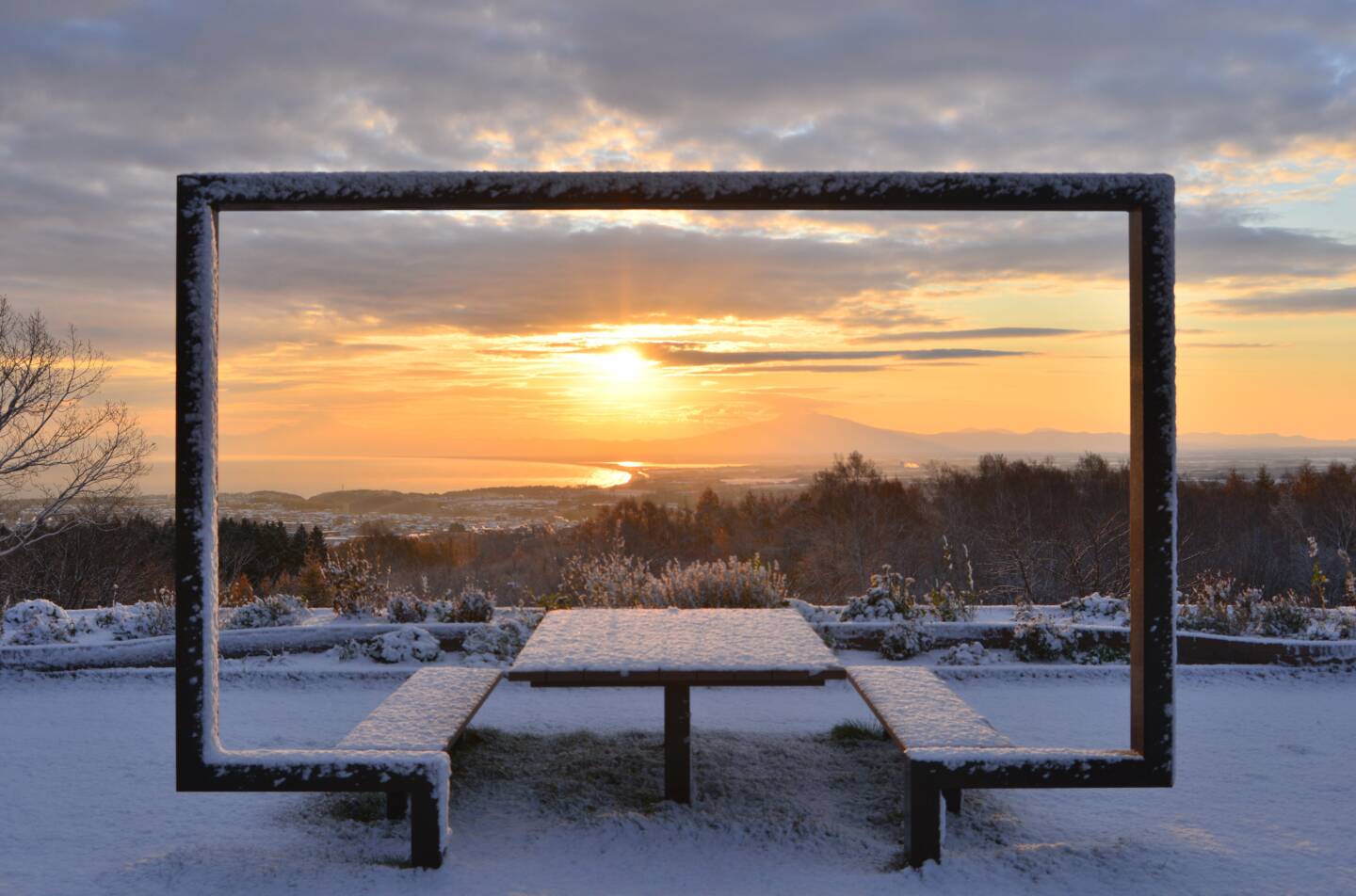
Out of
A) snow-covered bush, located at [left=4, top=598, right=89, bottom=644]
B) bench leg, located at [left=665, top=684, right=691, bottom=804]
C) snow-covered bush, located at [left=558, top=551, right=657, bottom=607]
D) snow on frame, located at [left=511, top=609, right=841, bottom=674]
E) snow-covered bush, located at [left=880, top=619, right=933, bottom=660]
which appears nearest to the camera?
snow on frame, located at [left=511, top=609, right=841, bottom=674]

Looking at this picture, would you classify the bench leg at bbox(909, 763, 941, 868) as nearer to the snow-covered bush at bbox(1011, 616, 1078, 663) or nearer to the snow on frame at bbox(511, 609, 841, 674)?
the snow on frame at bbox(511, 609, 841, 674)

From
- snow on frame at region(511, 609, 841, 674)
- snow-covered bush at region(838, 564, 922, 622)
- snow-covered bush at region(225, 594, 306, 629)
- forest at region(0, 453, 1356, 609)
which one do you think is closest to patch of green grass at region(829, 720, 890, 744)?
snow on frame at region(511, 609, 841, 674)

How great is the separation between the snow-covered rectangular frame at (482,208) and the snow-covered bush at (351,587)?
453 centimetres

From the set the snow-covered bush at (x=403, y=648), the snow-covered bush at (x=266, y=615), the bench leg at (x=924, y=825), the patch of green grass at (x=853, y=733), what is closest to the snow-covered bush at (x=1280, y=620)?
the patch of green grass at (x=853, y=733)

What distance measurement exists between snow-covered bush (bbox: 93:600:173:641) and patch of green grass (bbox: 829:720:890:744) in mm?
4917

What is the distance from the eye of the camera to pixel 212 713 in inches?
121

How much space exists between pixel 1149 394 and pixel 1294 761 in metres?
2.45

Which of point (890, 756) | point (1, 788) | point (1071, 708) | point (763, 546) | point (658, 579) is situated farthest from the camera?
point (763, 546)

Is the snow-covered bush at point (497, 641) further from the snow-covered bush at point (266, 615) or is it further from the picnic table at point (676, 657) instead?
the picnic table at point (676, 657)

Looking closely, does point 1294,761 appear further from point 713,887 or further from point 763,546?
point 763,546

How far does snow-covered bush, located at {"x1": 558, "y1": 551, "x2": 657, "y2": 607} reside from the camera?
7.34m

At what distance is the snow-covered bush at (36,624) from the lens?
660 cm

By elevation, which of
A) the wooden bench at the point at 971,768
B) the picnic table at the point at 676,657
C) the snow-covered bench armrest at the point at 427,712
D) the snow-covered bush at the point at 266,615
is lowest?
the snow-covered bush at the point at 266,615

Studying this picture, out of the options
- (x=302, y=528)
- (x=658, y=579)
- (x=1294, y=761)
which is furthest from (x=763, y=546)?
(x=1294, y=761)
